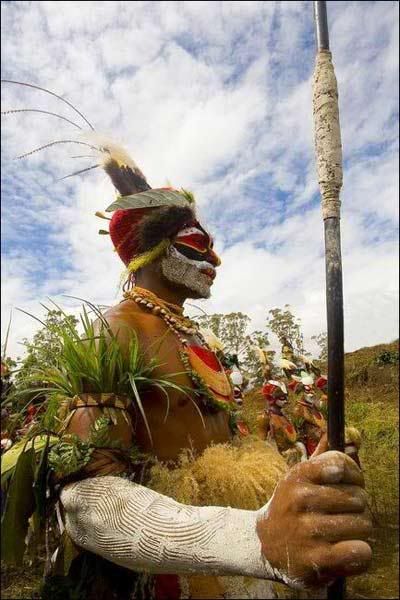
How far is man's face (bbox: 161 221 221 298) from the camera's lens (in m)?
2.42

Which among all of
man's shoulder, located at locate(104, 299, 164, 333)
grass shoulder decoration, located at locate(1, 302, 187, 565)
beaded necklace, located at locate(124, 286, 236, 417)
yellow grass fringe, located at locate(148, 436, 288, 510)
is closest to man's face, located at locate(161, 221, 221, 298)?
beaded necklace, located at locate(124, 286, 236, 417)

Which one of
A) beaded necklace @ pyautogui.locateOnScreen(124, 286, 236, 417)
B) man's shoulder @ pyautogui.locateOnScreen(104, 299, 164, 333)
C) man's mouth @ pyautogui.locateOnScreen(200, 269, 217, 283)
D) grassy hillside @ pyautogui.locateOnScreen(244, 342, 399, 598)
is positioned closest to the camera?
man's shoulder @ pyautogui.locateOnScreen(104, 299, 164, 333)

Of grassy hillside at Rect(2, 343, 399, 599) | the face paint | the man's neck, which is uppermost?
the face paint

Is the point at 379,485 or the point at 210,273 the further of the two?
the point at 379,485

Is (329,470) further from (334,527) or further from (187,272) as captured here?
(187,272)

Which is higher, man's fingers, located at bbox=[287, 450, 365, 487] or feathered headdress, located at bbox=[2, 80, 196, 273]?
feathered headdress, located at bbox=[2, 80, 196, 273]

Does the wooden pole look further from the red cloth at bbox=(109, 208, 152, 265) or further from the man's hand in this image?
the red cloth at bbox=(109, 208, 152, 265)

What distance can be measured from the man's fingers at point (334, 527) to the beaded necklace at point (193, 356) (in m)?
0.97

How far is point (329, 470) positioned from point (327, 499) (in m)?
0.06

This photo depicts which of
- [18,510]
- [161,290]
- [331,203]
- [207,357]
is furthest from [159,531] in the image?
[161,290]

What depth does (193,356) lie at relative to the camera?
2.16m

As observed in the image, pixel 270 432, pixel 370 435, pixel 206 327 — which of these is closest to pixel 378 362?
pixel 370 435

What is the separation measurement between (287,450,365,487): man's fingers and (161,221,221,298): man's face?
1.44m

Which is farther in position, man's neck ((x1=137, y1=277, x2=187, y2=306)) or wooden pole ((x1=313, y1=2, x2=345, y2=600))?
man's neck ((x1=137, y1=277, x2=187, y2=306))
